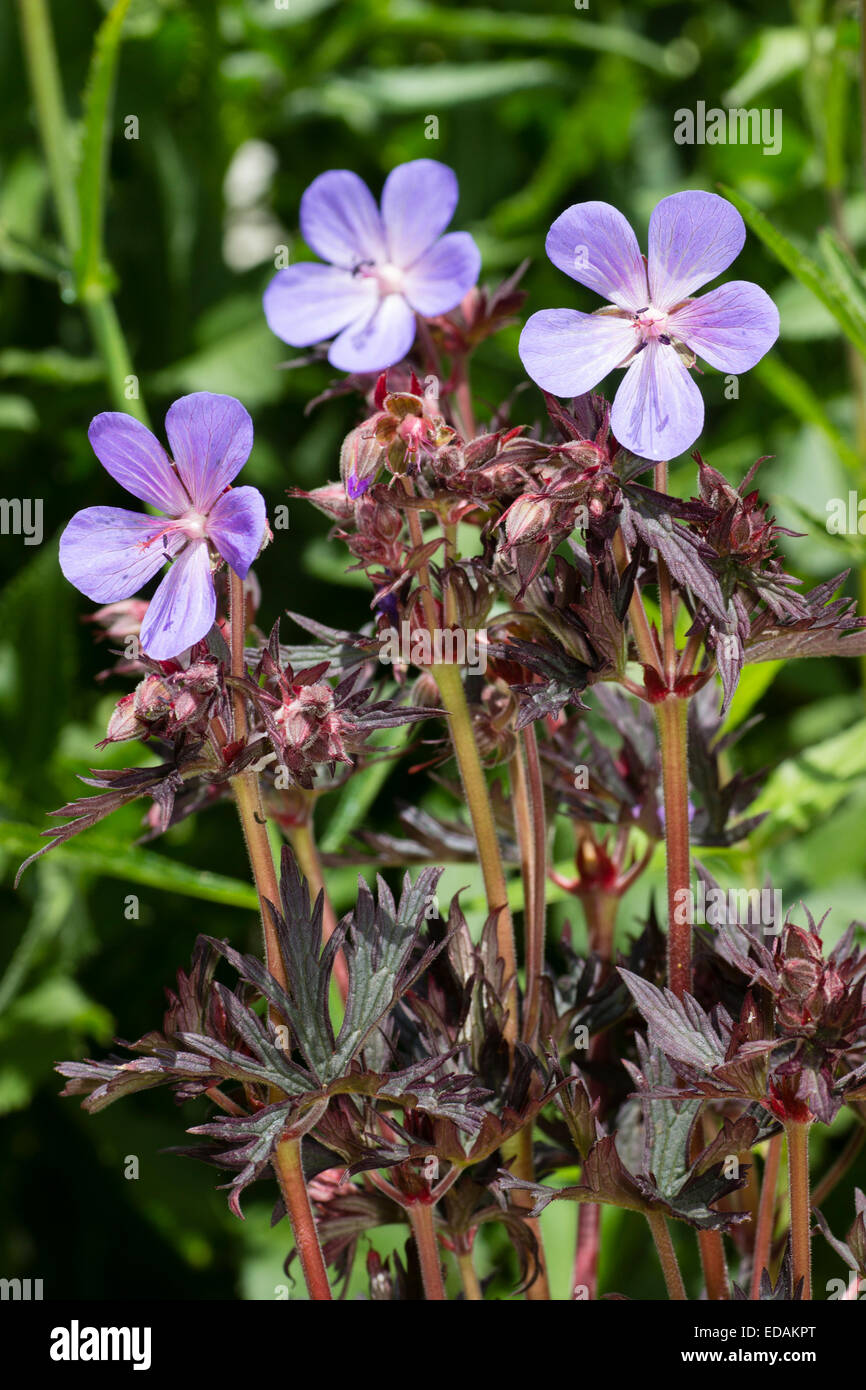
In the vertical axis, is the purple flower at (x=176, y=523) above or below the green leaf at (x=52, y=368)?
below

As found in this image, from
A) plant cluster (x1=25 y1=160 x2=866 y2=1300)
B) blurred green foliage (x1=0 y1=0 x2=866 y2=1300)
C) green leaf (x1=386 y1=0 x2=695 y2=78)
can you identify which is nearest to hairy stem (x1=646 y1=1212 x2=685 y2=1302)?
plant cluster (x1=25 y1=160 x2=866 y2=1300)

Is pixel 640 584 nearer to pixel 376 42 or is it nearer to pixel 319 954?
pixel 319 954

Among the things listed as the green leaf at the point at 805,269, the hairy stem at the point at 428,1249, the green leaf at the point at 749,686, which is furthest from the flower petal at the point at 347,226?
the hairy stem at the point at 428,1249

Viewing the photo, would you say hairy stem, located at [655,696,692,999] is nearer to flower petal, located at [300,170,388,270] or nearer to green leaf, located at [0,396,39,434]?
flower petal, located at [300,170,388,270]

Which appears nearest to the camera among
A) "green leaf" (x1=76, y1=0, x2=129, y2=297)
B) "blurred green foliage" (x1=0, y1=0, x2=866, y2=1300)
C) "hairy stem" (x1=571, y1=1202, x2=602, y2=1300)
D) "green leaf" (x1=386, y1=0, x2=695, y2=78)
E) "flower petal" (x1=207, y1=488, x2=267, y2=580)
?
"flower petal" (x1=207, y1=488, x2=267, y2=580)

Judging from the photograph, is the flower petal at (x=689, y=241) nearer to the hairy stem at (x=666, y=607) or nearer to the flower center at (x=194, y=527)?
the hairy stem at (x=666, y=607)
